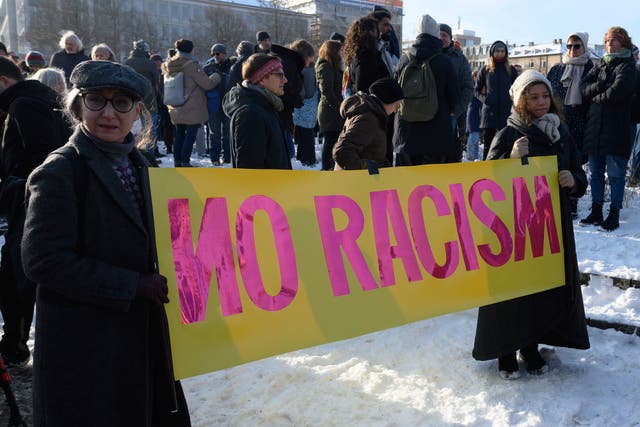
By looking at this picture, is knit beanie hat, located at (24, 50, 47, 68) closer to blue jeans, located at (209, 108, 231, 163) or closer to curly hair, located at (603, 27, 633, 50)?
blue jeans, located at (209, 108, 231, 163)

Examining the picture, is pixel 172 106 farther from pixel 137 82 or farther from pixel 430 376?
pixel 137 82

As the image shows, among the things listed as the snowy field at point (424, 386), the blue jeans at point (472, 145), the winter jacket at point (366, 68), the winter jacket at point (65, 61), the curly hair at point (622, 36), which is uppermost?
the winter jacket at point (65, 61)

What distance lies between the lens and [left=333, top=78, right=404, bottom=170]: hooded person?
422 cm

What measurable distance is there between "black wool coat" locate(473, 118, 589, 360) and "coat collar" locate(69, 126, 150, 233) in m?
2.35

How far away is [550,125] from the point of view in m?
3.51

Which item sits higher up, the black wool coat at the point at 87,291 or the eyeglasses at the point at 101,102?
the eyeglasses at the point at 101,102

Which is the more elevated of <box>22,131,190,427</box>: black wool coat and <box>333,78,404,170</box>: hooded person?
<box>333,78,404,170</box>: hooded person

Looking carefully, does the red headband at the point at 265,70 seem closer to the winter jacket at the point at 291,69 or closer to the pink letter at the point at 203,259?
the pink letter at the point at 203,259

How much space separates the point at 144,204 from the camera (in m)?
2.21

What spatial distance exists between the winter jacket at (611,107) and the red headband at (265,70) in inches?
155

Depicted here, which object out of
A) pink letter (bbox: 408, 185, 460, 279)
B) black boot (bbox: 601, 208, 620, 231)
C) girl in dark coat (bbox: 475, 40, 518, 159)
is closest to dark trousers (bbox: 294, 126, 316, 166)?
girl in dark coat (bbox: 475, 40, 518, 159)

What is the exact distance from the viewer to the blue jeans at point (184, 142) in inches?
361

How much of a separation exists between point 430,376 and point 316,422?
2.84ft

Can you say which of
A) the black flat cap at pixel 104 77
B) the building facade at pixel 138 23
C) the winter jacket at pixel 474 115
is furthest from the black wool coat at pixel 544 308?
the building facade at pixel 138 23
